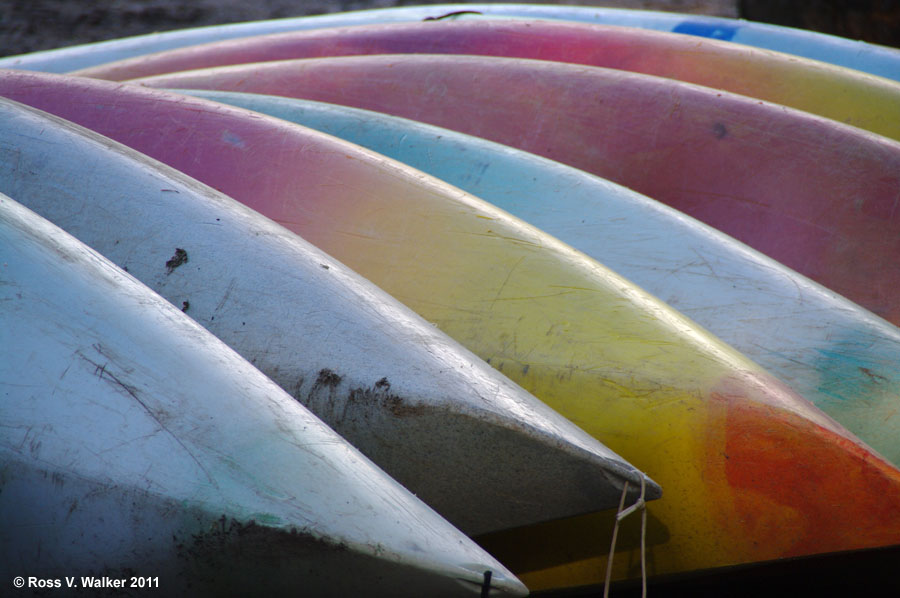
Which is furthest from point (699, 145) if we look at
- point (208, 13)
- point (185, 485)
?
point (208, 13)

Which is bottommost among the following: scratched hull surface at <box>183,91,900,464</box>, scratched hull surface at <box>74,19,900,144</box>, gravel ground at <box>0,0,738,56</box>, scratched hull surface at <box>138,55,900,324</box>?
scratched hull surface at <box>183,91,900,464</box>

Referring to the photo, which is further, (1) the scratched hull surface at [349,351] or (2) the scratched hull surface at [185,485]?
(1) the scratched hull surface at [349,351]

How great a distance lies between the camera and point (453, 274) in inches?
67.4

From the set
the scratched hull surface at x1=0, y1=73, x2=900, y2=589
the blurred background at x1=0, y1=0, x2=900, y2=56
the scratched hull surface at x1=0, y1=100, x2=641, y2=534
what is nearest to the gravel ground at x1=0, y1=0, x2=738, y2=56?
the blurred background at x1=0, y1=0, x2=900, y2=56

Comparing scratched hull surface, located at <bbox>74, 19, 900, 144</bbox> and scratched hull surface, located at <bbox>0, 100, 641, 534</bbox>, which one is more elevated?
scratched hull surface, located at <bbox>74, 19, 900, 144</bbox>

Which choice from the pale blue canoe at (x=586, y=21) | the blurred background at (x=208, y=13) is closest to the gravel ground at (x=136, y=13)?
the blurred background at (x=208, y=13)

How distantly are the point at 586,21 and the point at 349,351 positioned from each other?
2.66m

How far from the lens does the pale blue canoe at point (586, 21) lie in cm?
310

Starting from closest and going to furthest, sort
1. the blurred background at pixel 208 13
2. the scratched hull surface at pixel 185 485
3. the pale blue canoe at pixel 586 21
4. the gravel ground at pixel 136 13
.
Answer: the scratched hull surface at pixel 185 485 < the pale blue canoe at pixel 586 21 < the blurred background at pixel 208 13 < the gravel ground at pixel 136 13

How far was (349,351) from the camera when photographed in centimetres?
142

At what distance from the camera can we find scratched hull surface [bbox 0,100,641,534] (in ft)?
4.39

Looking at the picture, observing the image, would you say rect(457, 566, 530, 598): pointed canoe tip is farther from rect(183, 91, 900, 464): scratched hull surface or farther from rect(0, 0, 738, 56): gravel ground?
rect(0, 0, 738, 56): gravel ground

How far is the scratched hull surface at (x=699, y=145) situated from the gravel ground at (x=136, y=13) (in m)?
3.60

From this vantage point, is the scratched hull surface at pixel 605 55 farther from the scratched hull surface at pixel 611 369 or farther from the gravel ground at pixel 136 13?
the gravel ground at pixel 136 13
